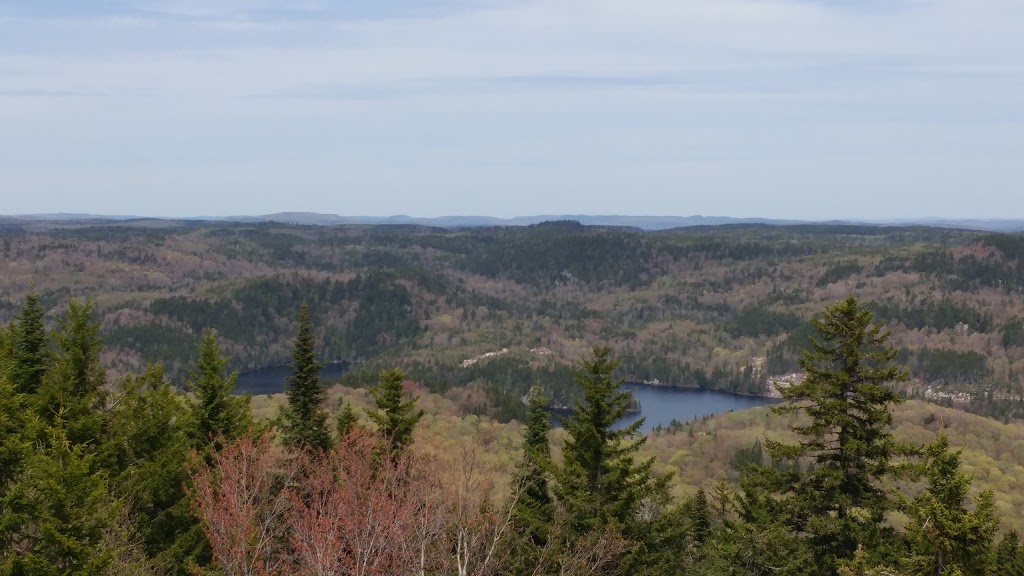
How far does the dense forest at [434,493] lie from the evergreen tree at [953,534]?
0.05 meters

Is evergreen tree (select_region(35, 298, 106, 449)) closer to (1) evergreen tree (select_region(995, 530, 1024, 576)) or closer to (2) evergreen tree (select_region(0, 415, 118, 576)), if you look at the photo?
(2) evergreen tree (select_region(0, 415, 118, 576))

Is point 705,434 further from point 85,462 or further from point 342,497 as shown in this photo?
point 85,462

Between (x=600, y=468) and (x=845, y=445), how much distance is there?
32.2 ft

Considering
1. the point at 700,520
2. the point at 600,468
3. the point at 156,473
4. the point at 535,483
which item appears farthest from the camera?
the point at 700,520

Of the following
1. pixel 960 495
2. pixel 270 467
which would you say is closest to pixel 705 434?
pixel 270 467

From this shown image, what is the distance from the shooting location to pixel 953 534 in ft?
57.4

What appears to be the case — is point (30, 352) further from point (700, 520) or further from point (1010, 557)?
point (1010, 557)

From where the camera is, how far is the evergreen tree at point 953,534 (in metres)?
17.6

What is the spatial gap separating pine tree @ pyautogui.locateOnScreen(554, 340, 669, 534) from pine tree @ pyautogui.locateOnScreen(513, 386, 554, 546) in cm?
167

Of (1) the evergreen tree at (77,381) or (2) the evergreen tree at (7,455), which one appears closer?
(2) the evergreen tree at (7,455)

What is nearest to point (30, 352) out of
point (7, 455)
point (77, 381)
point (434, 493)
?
point (77, 381)

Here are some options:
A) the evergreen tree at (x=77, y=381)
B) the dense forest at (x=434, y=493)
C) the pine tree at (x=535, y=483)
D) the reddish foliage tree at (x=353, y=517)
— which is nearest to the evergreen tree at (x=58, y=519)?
the dense forest at (x=434, y=493)

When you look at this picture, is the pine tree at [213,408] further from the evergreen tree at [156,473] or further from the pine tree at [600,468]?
the pine tree at [600,468]

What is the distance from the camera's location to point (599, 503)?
3014 cm
